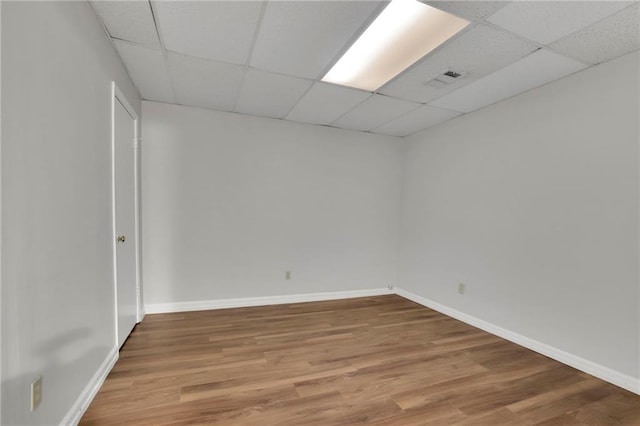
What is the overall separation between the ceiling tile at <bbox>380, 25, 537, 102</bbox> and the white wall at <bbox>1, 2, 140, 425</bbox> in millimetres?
2300

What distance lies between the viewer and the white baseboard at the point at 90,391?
1557mm

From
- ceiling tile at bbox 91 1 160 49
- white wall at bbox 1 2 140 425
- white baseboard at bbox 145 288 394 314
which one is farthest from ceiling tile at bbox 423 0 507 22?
white baseboard at bbox 145 288 394 314

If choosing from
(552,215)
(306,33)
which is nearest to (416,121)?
(552,215)

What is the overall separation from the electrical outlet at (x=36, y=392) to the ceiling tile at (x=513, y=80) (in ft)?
11.5

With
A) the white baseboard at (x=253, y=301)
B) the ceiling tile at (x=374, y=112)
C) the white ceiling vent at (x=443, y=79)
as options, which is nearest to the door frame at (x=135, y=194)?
the white baseboard at (x=253, y=301)

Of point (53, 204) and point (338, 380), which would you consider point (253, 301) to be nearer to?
point (338, 380)

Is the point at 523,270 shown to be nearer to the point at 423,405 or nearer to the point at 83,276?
the point at 423,405

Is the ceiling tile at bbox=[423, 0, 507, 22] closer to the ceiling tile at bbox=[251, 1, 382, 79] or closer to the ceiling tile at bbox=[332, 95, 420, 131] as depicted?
the ceiling tile at bbox=[251, 1, 382, 79]

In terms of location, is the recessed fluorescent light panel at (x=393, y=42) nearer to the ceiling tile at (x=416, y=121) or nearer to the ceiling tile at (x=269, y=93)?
the ceiling tile at (x=269, y=93)

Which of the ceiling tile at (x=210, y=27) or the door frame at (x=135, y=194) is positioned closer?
the ceiling tile at (x=210, y=27)

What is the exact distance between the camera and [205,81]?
2777 millimetres

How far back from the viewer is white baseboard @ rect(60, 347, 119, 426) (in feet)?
5.11

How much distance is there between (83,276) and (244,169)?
7.35 feet

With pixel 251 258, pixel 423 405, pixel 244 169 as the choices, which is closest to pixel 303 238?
pixel 251 258
